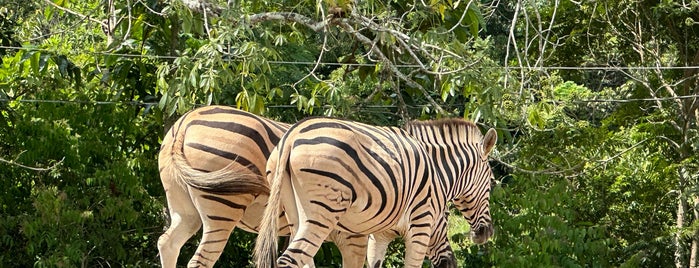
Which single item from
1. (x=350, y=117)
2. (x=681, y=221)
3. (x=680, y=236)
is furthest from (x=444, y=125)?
(x=681, y=221)

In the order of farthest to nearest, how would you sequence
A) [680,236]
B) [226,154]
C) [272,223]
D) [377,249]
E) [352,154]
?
[680,236] < [377,249] < [226,154] < [352,154] < [272,223]

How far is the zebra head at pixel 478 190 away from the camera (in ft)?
26.8

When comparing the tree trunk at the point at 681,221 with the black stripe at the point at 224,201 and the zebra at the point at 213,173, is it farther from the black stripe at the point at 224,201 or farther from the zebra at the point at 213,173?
the black stripe at the point at 224,201

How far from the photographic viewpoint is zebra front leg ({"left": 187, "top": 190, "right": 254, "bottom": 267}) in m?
7.22

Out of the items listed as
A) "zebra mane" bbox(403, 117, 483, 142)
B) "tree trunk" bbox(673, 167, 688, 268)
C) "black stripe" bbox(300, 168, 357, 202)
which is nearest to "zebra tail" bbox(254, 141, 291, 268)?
"black stripe" bbox(300, 168, 357, 202)

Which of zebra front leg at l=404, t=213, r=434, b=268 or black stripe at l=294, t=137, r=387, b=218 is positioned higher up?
black stripe at l=294, t=137, r=387, b=218

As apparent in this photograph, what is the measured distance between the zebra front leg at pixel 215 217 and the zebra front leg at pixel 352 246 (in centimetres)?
87

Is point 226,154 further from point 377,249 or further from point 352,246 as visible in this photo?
point 377,249

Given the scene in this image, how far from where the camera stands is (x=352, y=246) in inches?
312

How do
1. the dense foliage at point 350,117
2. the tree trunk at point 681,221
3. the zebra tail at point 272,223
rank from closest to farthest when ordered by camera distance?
the zebra tail at point 272,223 < the dense foliage at point 350,117 < the tree trunk at point 681,221

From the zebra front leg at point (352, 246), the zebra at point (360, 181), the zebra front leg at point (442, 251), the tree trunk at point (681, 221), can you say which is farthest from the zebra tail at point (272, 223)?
Result: the tree trunk at point (681, 221)

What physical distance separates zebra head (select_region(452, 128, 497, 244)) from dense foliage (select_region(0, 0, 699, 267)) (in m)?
0.61

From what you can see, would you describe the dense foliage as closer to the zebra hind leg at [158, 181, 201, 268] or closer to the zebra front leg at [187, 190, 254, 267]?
the zebra hind leg at [158, 181, 201, 268]

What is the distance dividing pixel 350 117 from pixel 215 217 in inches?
113
